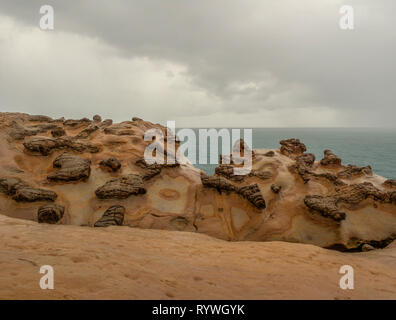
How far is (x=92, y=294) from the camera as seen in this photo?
9.85 feet

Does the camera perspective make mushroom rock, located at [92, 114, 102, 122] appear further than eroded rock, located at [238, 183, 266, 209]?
Yes

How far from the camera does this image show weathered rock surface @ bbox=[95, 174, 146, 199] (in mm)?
8072

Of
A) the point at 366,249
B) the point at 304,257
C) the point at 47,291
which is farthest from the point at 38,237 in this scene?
the point at 366,249

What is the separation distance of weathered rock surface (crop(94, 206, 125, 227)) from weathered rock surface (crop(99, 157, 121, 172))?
2167 mm

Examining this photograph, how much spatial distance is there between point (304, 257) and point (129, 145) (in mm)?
8800

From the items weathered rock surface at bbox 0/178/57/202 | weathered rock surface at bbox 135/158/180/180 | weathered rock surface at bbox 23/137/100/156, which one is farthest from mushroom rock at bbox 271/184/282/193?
weathered rock surface at bbox 0/178/57/202

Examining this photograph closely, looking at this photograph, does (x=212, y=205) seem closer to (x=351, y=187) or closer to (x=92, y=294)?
(x=351, y=187)

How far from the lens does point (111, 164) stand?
9.27 m

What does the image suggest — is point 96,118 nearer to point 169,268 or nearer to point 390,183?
point 169,268

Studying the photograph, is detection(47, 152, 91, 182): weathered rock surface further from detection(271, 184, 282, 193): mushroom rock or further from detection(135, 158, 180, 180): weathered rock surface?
detection(271, 184, 282, 193): mushroom rock

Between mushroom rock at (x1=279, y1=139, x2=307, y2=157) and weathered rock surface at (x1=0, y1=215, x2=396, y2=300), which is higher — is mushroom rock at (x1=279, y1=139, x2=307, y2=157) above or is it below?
above

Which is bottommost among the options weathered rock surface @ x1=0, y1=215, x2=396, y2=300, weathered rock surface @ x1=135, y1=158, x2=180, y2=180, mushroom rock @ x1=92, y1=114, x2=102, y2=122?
Answer: weathered rock surface @ x1=0, y1=215, x2=396, y2=300

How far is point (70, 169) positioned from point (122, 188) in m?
2.10

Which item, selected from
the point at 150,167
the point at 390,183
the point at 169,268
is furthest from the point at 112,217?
the point at 390,183
